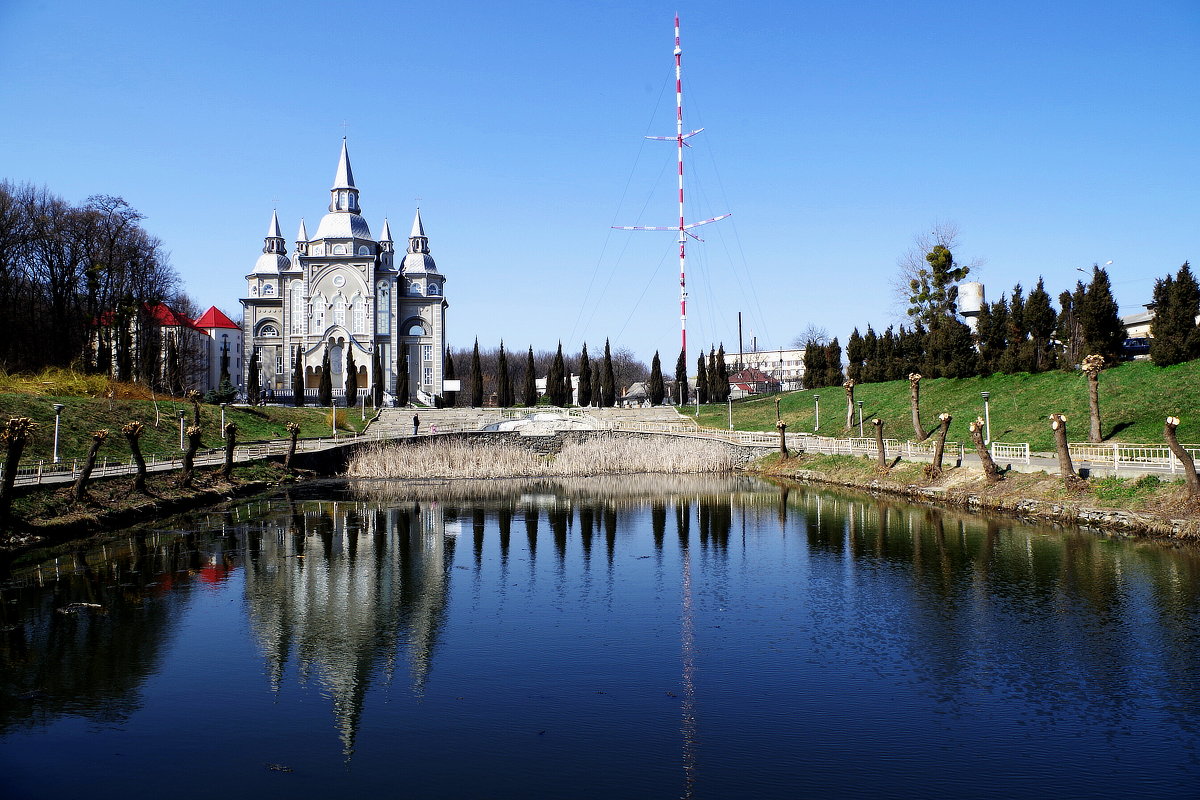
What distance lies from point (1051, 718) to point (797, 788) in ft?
12.7

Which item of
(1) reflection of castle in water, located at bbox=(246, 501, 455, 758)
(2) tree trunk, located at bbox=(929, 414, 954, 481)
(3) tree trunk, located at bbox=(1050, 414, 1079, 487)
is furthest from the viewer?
(2) tree trunk, located at bbox=(929, 414, 954, 481)

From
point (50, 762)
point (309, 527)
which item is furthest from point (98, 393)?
point (50, 762)

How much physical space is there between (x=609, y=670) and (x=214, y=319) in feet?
277

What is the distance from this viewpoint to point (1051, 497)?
2605 cm

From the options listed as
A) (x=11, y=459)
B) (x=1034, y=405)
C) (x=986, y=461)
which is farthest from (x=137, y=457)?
(x=1034, y=405)

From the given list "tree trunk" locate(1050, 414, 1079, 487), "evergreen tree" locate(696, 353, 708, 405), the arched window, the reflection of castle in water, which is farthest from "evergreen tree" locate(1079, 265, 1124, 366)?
the arched window

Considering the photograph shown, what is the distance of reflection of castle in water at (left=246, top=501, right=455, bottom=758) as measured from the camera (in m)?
13.7

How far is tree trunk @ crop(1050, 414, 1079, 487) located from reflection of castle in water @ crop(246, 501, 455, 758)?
1727 cm

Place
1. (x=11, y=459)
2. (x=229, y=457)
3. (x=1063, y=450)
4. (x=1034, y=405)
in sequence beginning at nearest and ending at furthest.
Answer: (x=11, y=459), (x=1063, y=450), (x=229, y=457), (x=1034, y=405)

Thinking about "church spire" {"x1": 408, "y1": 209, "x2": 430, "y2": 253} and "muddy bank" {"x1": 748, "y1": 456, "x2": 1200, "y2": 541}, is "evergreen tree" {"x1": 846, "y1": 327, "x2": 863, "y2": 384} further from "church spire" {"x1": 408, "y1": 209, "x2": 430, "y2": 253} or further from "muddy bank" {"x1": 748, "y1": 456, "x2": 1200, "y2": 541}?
"church spire" {"x1": 408, "y1": 209, "x2": 430, "y2": 253}

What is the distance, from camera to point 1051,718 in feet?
36.4

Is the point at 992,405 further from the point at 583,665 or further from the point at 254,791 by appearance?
the point at 254,791

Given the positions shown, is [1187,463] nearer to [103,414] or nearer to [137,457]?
[137,457]

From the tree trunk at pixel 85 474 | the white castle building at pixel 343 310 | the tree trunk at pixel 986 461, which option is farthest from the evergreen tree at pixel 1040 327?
the white castle building at pixel 343 310
